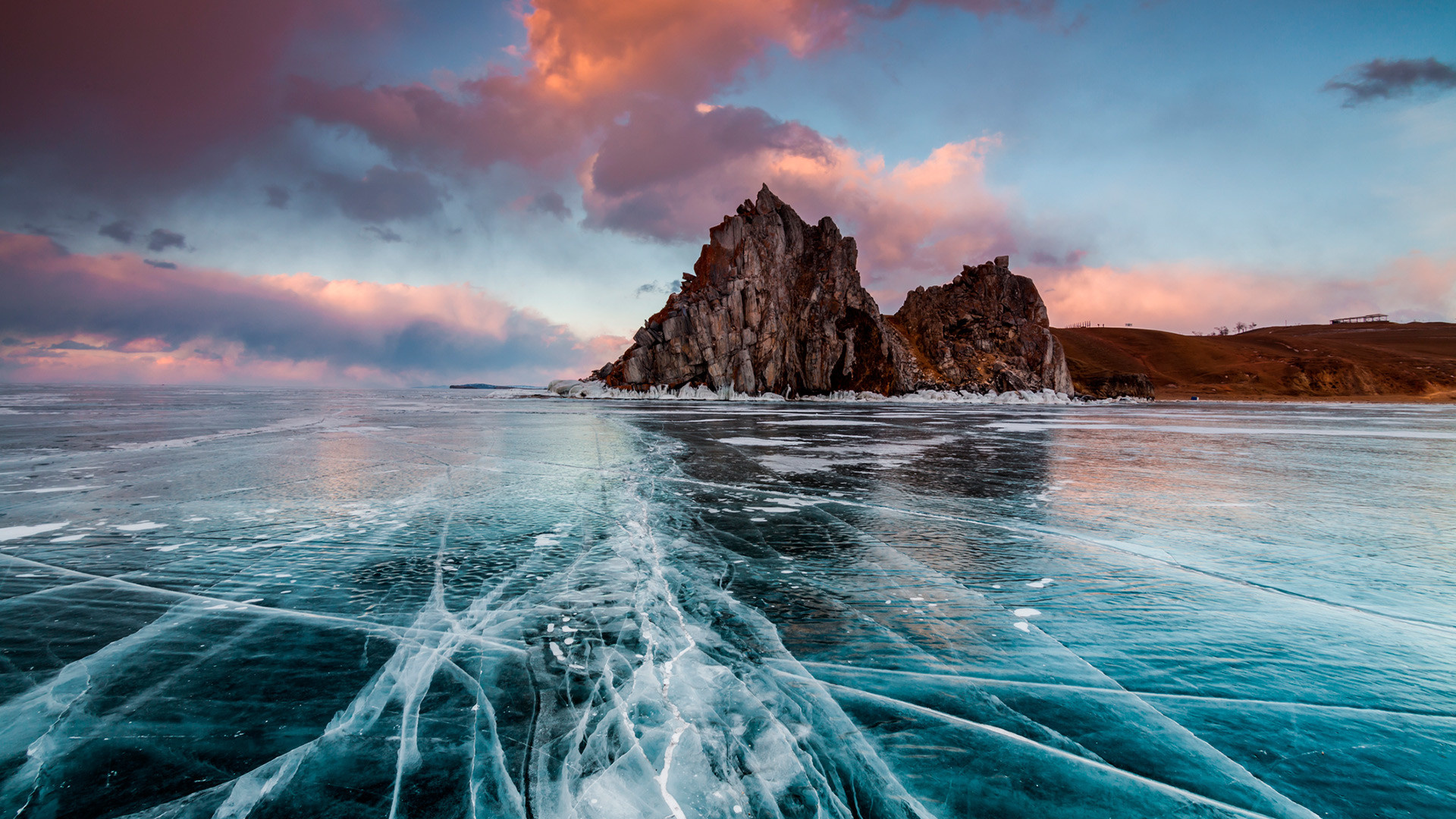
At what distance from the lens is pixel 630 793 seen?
109 inches

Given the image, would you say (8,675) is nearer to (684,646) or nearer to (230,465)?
(684,646)

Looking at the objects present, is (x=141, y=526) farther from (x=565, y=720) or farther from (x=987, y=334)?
(x=987, y=334)

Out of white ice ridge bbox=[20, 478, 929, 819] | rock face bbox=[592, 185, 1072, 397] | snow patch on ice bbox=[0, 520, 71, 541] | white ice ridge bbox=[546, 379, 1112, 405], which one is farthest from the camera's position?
rock face bbox=[592, 185, 1072, 397]

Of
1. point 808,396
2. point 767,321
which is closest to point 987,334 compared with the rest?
point 808,396

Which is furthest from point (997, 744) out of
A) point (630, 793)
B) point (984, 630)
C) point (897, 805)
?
point (630, 793)

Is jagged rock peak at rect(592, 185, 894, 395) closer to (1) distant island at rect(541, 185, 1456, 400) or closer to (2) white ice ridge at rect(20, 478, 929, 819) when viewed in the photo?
(1) distant island at rect(541, 185, 1456, 400)

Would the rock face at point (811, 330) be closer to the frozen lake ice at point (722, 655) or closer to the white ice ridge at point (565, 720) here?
the frozen lake ice at point (722, 655)

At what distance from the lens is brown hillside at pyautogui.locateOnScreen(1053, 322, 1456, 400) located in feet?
393

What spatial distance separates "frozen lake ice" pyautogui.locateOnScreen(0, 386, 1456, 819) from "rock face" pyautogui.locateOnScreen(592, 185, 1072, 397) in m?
79.5

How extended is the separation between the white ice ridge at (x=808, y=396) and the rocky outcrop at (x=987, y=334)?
258 cm

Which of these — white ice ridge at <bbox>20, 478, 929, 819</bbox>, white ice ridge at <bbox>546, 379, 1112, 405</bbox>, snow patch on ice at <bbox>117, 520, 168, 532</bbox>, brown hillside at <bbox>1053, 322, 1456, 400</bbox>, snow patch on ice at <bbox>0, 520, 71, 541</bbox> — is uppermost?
brown hillside at <bbox>1053, 322, 1456, 400</bbox>

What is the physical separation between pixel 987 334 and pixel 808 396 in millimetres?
38292

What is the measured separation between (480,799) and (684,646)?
185cm

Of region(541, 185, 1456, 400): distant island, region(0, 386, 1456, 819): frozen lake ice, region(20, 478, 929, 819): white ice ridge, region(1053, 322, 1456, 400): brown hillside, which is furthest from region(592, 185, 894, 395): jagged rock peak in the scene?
region(20, 478, 929, 819): white ice ridge
